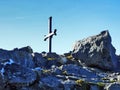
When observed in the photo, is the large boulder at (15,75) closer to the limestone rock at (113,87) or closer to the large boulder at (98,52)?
the limestone rock at (113,87)

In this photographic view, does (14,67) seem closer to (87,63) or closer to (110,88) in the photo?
(110,88)

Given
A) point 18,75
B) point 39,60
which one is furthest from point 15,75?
point 39,60

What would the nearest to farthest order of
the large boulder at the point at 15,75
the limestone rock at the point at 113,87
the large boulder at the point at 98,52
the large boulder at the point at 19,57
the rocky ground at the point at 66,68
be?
the large boulder at the point at 15,75, the rocky ground at the point at 66,68, the limestone rock at the point at 113,87, the large boulder at the point at 19,57, the large boulder at the point at 98,52

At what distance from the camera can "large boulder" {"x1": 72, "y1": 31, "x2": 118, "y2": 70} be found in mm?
32781

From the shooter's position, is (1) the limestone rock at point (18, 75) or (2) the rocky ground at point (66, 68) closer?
(1) the limestone rock at point (18, 75)

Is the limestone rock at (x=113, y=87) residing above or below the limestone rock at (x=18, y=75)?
below

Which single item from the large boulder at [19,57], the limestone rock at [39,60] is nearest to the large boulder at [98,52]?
the limestone rock at [39,60]

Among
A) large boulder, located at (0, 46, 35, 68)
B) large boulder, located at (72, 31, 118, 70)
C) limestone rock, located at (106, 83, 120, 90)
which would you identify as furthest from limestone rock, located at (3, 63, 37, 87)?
large boulder, located at (72, 31, 118, 70)

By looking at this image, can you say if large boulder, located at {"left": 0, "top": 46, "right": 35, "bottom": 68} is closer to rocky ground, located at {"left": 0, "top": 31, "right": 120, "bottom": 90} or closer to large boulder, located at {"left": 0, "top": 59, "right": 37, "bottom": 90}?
rocky ground, located at {"left": 0, "top": 31, "right": 120, "bottom": 90}

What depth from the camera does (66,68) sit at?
2847 centimetres

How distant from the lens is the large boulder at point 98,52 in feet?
108

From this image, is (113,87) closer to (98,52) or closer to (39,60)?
(39,60)

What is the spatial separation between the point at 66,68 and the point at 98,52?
205 inches

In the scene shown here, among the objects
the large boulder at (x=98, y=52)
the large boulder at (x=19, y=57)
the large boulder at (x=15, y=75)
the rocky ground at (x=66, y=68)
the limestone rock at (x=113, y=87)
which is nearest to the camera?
the large boulder at (x=15, y=75)
